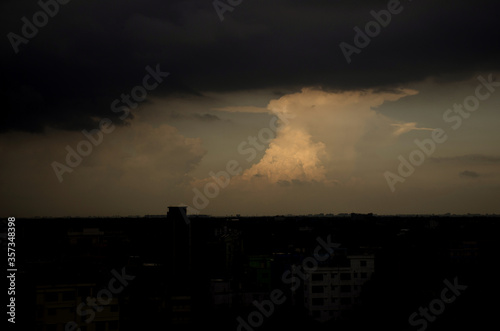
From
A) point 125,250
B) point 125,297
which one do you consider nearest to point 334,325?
point 125,297

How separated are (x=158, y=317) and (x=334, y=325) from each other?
15.1 metres

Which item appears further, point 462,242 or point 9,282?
point 462,242

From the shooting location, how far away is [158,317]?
144 ft

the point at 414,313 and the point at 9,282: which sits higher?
the point at 9,282

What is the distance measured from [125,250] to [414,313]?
165 feet

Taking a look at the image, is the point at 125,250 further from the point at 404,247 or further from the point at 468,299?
the point at 468,299

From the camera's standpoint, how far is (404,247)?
189 feet

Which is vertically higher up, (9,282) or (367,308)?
(9,282)

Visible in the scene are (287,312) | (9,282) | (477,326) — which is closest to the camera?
(477,326)

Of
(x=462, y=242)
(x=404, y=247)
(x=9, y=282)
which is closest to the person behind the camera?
(x=9, y=282)

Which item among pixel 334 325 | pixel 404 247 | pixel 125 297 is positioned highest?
pixel 404 247

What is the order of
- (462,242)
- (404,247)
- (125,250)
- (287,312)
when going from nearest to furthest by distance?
1. (287,312)
2. (404,247)
3. (462,242)
4. (125,250)

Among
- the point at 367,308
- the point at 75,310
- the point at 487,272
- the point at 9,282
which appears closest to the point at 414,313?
the point at 367,308

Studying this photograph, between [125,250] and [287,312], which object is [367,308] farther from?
[125,250]
